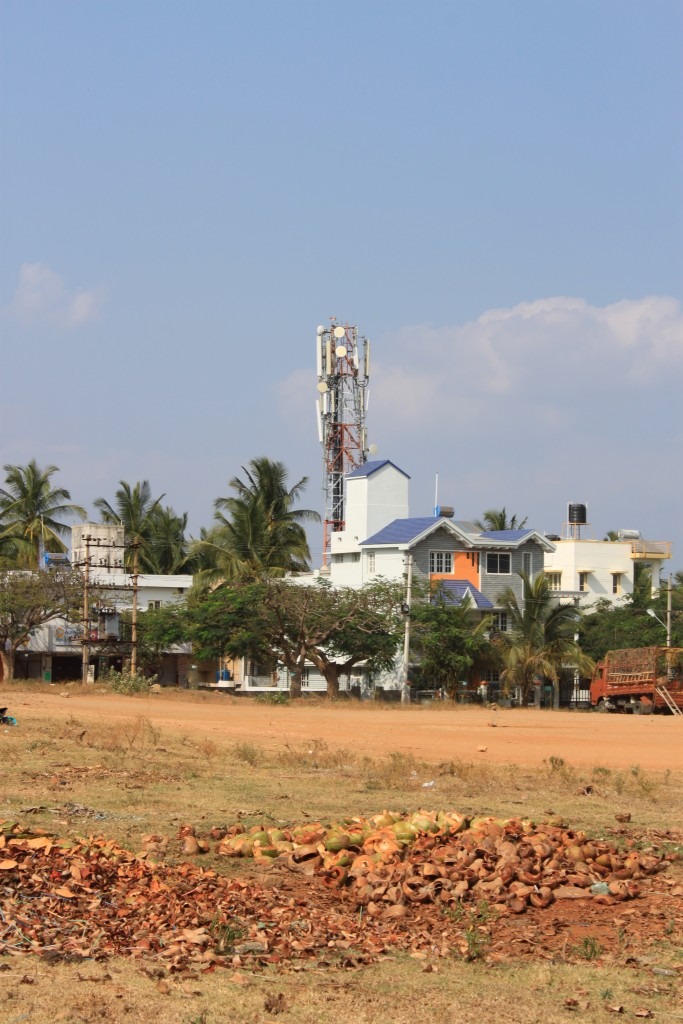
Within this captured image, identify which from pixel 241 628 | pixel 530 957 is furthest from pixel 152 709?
pixel 530 957

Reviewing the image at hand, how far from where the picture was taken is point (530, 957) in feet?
27.5

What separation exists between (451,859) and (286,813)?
12.6ft

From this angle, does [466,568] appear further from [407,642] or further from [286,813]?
[286,813]

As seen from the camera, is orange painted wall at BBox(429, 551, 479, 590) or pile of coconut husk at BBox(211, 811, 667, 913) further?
orange painted wall at BBox(429, 551, 479, 590)

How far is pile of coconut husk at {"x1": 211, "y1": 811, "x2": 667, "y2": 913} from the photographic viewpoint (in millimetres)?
9664

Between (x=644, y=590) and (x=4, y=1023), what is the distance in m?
63.6

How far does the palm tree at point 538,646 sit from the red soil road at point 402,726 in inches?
178

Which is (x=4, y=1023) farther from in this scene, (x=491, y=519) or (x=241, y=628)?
(x=491, y=519)

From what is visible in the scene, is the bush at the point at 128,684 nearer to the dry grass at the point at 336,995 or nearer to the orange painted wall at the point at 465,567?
the orange painted wall at the point at 465,567

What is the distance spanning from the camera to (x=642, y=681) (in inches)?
1981

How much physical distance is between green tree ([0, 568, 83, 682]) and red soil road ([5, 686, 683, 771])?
9328 millimetres

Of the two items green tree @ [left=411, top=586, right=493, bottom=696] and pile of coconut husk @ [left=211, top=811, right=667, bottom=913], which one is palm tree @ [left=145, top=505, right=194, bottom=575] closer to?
green tree @ [left=411, top=586, right=493, bottom=696]

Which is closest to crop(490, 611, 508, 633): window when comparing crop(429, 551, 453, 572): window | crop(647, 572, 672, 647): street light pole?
crop(429, 551, 453, 572): window

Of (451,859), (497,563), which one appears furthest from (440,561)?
(451,859)
